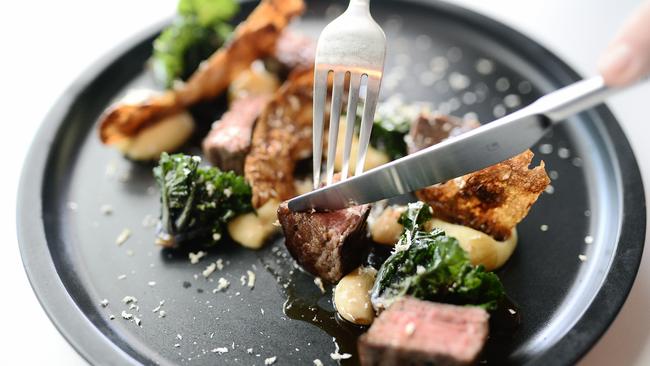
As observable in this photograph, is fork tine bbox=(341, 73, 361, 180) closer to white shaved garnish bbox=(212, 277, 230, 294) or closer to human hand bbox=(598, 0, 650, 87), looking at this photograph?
white shaved garnish bbox=(212, 277, 230, 294)

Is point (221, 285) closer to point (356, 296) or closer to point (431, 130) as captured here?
point (356, 296)

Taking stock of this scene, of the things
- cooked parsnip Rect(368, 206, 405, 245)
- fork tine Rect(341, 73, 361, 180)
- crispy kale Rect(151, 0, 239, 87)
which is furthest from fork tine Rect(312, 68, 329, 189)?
crispy kale Rect(151, 0, 239, 87)

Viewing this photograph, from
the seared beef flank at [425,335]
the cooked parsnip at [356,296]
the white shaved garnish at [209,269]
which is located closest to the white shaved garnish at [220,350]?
the white shaved garnish at [209,269]

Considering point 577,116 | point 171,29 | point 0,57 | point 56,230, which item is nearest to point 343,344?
point 56,230

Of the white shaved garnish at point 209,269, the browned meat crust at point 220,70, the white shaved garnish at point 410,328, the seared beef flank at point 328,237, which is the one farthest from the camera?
the browned meat crust at point 220,70

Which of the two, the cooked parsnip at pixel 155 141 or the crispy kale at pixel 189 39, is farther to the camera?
the crispy kale at pixel 189 39

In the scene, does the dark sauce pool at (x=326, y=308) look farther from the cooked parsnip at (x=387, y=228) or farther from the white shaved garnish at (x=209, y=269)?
the white shaved garnish at (x=209, y=269)

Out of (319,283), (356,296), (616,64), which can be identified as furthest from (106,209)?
(616,64)
